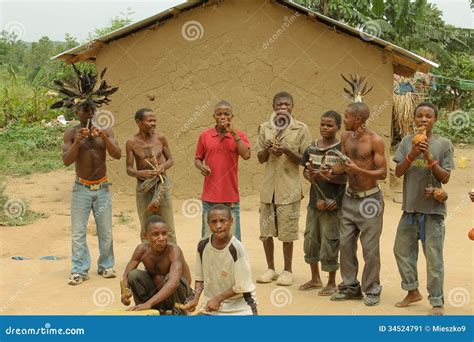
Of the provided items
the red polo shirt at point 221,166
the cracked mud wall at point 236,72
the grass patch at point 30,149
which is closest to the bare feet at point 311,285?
the red polo shirt at point 221,166

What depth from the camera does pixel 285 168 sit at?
5914 mm

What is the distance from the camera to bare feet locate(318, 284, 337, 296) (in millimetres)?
5559

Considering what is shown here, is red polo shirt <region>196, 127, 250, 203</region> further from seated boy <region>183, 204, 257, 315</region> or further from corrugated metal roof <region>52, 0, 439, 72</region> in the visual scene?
corrugated metal roof <region>52, 0, 439, 72</region>

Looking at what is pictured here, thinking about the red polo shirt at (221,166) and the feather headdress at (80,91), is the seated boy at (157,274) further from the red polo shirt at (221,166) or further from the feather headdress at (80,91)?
the feather headdress at (80,91)

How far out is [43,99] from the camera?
19516 millimetres

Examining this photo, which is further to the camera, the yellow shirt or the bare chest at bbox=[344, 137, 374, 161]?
the yellow shirt

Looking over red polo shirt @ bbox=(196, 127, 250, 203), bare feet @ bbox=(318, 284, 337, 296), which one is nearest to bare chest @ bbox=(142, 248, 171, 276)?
red polo shirt @ bbox=(196, 127, 250, 203)

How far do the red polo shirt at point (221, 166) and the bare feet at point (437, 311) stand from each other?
191 centimetres

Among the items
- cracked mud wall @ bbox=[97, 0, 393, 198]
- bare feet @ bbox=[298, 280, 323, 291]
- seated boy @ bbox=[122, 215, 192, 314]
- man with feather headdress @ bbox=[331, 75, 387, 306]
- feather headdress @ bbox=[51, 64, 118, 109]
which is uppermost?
cracked mud wall @ bbox=[97, 0, 393, 198]

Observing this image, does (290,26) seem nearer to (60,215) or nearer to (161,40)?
(161,40)

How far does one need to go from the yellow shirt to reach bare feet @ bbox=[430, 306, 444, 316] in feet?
4.91

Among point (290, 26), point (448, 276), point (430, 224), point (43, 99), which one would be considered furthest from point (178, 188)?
point (43, 99)

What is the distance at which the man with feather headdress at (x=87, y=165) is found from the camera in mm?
5867

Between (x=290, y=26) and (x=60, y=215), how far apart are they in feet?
13.1
